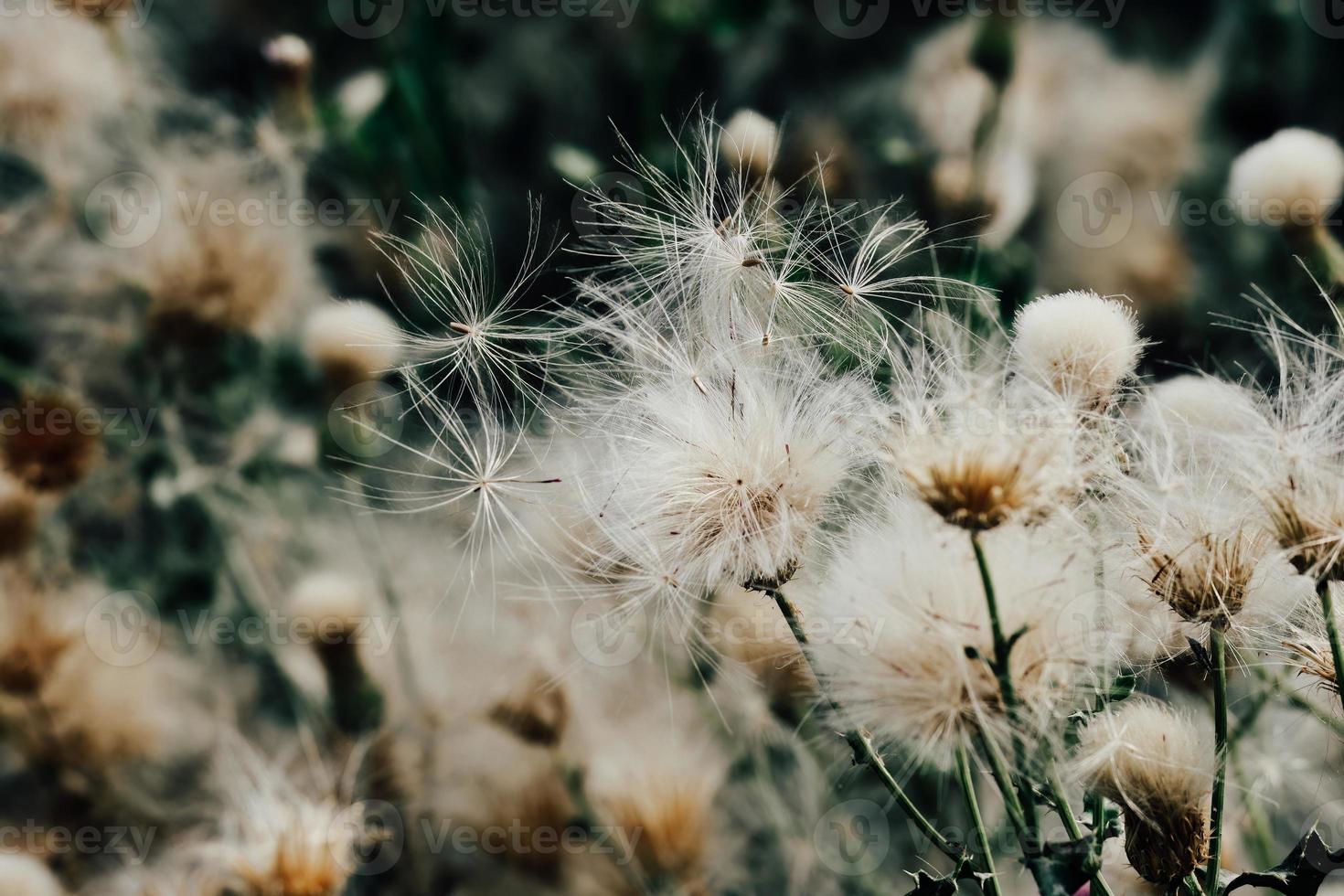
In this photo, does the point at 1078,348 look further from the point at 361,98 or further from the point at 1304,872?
the point at 361,98

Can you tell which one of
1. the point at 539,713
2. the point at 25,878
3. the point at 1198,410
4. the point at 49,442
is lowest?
the point at 25,878

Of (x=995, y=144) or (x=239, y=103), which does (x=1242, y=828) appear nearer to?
(x=995, y=144)

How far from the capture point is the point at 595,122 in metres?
0.94

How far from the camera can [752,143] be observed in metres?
0.56

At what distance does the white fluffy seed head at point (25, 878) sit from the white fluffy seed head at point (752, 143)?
2.30 feet

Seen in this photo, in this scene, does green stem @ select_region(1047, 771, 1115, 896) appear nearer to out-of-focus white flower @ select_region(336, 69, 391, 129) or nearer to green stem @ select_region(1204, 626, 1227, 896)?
green stem @ select_region(1204, 626, 1227, 896)

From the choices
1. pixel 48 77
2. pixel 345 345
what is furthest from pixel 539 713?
pixel 48 77

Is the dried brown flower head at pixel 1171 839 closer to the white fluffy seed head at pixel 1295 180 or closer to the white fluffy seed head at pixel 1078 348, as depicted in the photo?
the white fluffy seed head at pixel 1078 348

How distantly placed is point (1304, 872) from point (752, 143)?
428 millimetres

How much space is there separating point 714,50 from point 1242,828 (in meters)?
0.77

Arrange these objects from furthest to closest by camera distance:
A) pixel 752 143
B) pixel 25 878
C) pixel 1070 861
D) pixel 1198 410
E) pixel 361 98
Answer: pixel 361 98 < pixel 25 878 < pixel 752 143 < pixel 1198 410 < pixel 1070 861

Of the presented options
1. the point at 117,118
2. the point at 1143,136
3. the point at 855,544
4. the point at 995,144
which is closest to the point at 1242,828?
the point at 855,544

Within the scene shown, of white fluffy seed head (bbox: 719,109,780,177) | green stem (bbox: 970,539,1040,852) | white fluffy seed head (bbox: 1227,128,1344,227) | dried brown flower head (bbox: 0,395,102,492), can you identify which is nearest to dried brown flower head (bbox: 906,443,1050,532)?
green stem (bbox: 970,539,1040,852)

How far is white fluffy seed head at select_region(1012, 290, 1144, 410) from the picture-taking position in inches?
14.2
